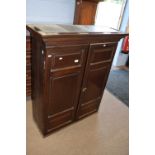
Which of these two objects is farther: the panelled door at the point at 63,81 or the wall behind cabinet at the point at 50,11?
the wall behind cabinet at the point at 50,11

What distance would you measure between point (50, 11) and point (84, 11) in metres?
0.54

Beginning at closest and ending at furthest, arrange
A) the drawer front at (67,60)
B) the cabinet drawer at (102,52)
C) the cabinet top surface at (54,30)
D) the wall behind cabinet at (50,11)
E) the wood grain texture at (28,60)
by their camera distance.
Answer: the cabinet top surface at (54,30), the drawer front at (67,60), the cabinet drawer at (102,52), the wood grain texture at (28,60), the wall behind cabinet at (50,11)

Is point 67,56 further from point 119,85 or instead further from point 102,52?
point 119,85

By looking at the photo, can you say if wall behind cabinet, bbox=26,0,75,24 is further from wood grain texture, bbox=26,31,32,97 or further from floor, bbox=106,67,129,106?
floor, bbox=106,67,129,106

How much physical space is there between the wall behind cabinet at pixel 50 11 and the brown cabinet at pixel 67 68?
663mm

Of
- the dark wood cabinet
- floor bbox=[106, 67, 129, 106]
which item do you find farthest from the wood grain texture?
floor bbox=[106, 67, 129, 106]

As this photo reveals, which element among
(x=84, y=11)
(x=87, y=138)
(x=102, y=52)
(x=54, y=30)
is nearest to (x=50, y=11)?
(x=84, y=11)

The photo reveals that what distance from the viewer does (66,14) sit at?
2221 mm

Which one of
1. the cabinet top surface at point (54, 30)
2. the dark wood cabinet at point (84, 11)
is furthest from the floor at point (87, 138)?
the dark wood cabinet at point (84, 11)

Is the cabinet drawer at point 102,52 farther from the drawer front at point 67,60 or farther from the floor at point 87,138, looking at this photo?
the floor at point 87,138

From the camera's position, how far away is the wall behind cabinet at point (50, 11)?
1925 millimetres

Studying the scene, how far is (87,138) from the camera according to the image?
1.78 meters
